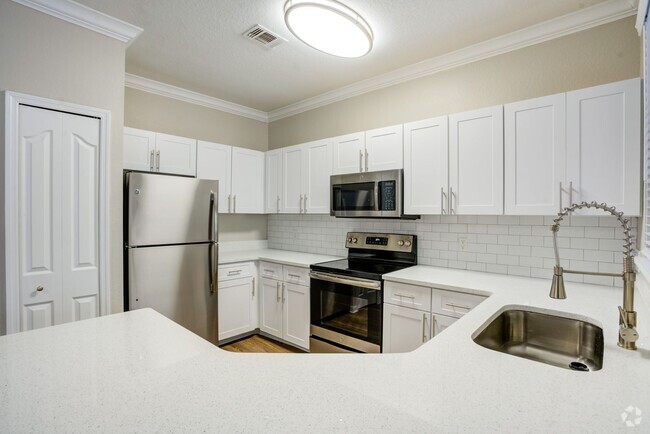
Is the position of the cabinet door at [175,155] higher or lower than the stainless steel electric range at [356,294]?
higher

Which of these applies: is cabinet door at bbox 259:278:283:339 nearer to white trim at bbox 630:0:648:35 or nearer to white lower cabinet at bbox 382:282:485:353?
white lower cabinet at bbox 382:282:485:353

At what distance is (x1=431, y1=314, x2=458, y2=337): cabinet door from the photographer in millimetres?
2123

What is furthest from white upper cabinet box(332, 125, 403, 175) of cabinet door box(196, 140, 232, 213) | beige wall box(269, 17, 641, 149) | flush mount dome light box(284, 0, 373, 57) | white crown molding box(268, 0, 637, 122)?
cabinet door box(196, 140, 232, 213)

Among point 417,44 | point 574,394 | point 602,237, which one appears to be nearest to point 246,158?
point 417,44

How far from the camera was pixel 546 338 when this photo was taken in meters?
1.52

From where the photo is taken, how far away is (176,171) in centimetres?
320

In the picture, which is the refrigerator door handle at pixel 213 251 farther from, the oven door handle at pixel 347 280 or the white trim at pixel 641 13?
the white trim at pixel 641 13

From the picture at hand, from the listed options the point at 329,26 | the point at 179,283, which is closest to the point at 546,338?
the point at 329,26

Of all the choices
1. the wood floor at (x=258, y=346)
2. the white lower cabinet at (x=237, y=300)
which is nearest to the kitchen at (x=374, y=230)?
the white lower cabinet at (x=237, y=300)

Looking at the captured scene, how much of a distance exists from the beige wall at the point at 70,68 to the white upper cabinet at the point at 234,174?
1.08 m

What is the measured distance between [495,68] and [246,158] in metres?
2.59

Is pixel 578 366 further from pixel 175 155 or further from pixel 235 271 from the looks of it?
pixel 175 155

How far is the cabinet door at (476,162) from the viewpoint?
86.7 inches

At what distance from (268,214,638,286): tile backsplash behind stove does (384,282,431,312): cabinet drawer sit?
625 millimetres
